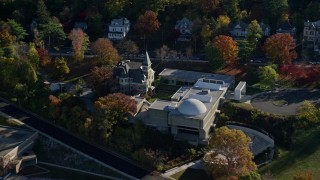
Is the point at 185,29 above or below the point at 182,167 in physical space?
above

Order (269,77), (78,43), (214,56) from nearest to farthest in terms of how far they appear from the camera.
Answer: (269,77) < (214,56) < (78,43)

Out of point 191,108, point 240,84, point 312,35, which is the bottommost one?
point 191,108

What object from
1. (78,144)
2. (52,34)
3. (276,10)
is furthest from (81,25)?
(276,10)

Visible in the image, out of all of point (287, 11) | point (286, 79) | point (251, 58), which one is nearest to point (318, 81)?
point (286, 79)

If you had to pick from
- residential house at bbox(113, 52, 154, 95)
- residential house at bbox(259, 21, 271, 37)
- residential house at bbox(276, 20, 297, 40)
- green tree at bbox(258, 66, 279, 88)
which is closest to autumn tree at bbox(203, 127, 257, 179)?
green tree at bbox(258, 66, 279, 88)

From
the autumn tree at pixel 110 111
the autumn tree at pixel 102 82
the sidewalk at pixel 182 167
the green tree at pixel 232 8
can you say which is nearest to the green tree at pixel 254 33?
the green tree at pixel 232 8

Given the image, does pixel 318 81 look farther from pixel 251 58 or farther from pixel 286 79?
pixel 251 58

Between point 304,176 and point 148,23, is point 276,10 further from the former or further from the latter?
point 304,176
